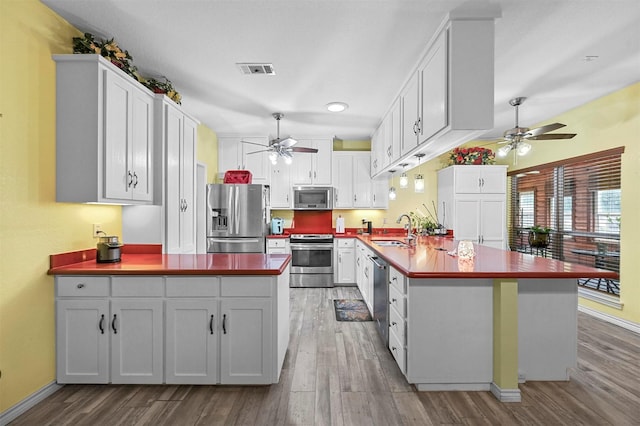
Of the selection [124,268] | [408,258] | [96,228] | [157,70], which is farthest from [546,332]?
[157,70]

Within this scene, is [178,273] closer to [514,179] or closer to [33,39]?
[33,39]

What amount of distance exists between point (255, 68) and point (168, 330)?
2374 mm

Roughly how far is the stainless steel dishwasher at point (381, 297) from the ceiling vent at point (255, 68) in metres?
2.13

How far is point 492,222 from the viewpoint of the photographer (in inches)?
204

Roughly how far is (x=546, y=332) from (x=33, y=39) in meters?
4.10

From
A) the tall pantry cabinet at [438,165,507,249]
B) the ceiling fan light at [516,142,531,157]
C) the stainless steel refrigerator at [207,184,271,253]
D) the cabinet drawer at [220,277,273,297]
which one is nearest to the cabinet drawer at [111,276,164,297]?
the cabinet drawer at [220,277,273,297]

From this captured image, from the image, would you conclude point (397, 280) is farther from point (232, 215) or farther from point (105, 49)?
point (232, 215)

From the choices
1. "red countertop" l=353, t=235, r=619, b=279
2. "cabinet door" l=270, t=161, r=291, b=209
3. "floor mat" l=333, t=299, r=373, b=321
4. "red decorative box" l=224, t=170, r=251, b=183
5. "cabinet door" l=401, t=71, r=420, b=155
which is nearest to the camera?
"red countertop" l=353, t=235, r=619, b=279

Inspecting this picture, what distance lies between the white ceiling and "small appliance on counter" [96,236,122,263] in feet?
5.30

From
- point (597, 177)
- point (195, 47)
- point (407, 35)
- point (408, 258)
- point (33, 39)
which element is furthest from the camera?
point (597, 177)

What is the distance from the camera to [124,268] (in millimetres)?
2357

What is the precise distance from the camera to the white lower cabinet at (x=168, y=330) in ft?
7.61

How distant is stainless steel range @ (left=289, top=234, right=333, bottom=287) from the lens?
214 inches

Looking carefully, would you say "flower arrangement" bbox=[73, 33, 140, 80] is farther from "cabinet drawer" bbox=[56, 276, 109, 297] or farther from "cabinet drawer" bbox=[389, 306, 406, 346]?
"cabinet drawer" bbox=[389, 306, 406, 346]
